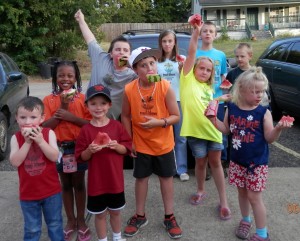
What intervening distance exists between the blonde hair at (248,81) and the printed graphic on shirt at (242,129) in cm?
17

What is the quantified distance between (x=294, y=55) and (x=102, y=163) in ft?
17.8

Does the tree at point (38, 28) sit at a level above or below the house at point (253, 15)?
below

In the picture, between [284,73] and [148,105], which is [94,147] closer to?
[148,105]

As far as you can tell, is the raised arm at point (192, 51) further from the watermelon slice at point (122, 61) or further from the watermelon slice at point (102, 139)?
the watermelon slice at point (102, 139)

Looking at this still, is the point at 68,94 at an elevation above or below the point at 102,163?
above

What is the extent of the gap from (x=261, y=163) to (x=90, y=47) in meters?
2.03

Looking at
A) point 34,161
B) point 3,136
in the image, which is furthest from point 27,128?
point 3,136

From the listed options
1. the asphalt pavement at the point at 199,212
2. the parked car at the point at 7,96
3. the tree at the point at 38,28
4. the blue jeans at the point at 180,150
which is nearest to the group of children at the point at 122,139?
the asphalt pavement at the point at 199,212

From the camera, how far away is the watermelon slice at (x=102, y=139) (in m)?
2.77

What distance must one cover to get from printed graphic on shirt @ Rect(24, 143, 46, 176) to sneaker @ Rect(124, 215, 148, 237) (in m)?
1.07

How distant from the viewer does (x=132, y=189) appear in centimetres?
455

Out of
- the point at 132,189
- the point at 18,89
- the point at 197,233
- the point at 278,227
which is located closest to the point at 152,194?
the point at 132,189

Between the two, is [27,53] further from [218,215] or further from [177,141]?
[218,215]

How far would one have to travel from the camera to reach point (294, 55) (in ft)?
23.4
